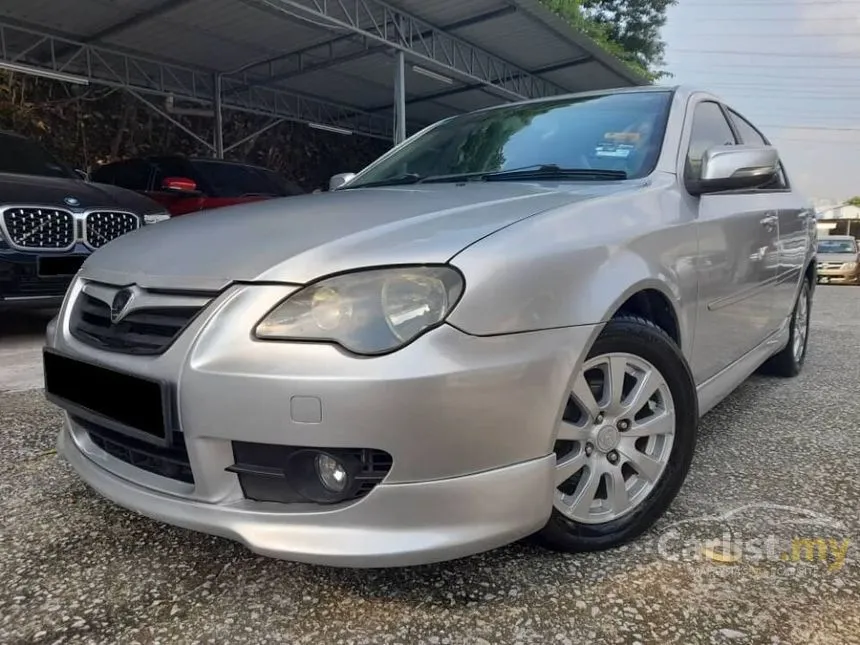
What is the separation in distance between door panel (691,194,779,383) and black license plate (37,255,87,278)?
3815mm

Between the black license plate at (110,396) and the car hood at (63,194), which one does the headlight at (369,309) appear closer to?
the black license plate at (110,396)

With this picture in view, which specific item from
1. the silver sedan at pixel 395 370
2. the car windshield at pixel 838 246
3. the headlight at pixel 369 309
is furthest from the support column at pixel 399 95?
the car windshield at pixel 838 246

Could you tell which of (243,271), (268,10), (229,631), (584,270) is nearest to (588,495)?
(584,270)

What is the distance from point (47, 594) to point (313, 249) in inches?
41.0

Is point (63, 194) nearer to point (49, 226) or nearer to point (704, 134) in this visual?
point (49, 226)

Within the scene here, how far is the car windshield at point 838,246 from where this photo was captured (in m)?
18.4

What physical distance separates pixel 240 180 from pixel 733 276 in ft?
19.4

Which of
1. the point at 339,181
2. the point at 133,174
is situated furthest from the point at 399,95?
the point at 339,181

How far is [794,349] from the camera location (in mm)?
3885

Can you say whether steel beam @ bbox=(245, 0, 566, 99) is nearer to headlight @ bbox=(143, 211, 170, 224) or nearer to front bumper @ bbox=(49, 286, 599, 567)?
headlight @ bbox=(143, 211, 170, 224)

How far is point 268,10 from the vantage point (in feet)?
28.7

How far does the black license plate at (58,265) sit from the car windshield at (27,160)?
3.15ft

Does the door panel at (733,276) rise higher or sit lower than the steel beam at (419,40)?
lower

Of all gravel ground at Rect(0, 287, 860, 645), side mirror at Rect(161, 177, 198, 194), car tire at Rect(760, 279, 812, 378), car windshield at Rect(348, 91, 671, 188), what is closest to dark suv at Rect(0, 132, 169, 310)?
side mirror at Rect(161, 177, 198, 194)
